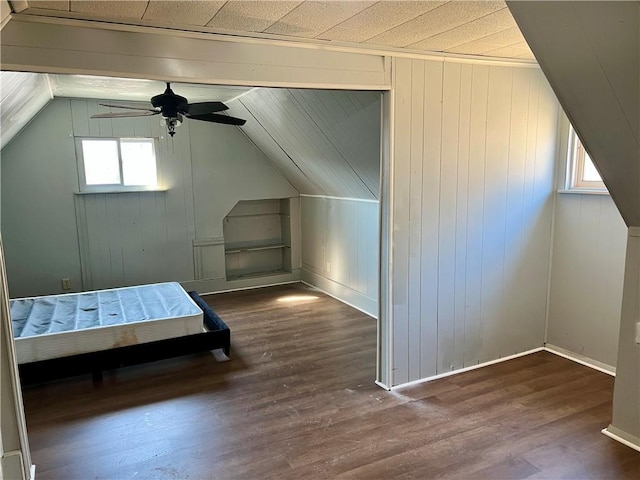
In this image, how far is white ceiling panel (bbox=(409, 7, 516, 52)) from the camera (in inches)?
88.4

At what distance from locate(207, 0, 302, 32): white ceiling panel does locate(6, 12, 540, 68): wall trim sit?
79mm

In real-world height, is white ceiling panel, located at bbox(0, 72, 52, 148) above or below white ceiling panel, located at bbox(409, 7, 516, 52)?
below

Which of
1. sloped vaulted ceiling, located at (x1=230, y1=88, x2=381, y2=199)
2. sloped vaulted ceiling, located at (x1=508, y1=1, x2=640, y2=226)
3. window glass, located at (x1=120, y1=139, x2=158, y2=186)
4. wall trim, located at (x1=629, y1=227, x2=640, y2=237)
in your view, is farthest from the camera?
window glass, located at (x1=120, y1=139, x2=158, y2=186)

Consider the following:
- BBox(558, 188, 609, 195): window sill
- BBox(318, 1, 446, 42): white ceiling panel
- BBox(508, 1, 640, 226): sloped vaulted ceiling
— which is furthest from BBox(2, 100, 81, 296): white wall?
BBox(558, 188, 609, 195): window sill

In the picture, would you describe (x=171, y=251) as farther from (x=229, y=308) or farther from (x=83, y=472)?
(x=83, y=472)

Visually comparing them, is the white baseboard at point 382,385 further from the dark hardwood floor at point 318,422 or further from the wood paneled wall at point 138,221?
the wood paneled wall at point 138,221

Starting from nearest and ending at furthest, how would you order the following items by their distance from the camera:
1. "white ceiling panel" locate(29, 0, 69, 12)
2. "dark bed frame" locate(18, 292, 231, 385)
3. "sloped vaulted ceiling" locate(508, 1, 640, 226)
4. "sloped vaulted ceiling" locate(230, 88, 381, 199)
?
→ "sloped vaulted ceiling" locate(508, 1, 640, 226) < "white ceiling panel" locate(29, 0, 69, 12) < "dark bed frame" locate(18, 292, 231, 385) < "sloped vaulted ceiling" locate(230, 88, 381, 199)

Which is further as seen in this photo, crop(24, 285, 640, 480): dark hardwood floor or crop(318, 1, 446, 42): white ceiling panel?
crop(24, 285, 640, 480): dark hardwood floor

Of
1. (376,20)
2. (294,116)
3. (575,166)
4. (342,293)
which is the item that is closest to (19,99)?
(294,116)

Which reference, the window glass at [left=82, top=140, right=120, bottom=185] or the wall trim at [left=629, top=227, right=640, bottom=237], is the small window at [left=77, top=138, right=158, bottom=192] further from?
the wall trim at [left=629, top=227, right=640, bottom=237]

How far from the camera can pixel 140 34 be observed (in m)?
2.24

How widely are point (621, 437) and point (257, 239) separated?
489 centimetres

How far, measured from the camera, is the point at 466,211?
324 cm

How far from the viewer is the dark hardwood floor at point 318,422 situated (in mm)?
2328
